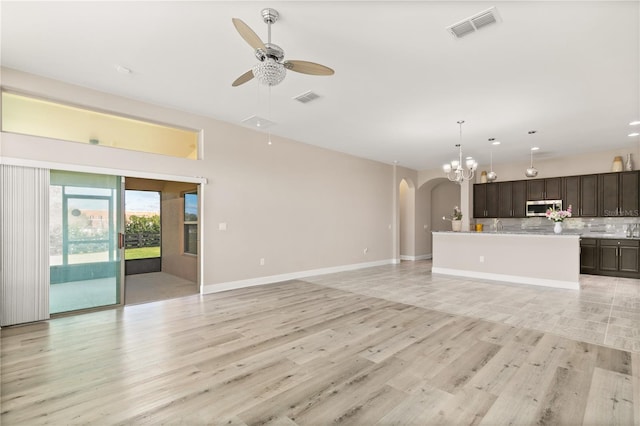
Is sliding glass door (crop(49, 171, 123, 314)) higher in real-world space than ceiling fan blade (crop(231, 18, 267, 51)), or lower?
lower

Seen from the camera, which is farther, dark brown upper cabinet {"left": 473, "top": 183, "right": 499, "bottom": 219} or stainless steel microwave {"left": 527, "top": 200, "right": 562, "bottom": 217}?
dark brown upper cabinet {"left": 473, "top": 183, "right": 499, "bottom": 219}

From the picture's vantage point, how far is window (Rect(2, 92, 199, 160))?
12.3 ft

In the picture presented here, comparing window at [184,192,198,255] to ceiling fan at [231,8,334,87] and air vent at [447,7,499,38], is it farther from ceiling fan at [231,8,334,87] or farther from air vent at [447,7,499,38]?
air vent at [447,7,499,38]

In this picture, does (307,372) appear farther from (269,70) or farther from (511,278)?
(511,278)

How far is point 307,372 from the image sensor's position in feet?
8.33

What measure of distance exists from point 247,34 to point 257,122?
324 cm

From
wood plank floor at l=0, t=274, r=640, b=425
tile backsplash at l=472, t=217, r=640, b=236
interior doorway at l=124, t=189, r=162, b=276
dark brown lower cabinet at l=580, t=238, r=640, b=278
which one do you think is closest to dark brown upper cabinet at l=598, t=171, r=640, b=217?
tile backsplash at l=472, t=217, r=640, b=236

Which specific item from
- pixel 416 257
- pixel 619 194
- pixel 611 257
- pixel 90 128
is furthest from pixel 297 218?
pixel 619 194

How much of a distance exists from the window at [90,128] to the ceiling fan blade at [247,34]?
3272 mm

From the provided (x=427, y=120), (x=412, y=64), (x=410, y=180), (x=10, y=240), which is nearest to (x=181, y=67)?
(x=412, y=64)

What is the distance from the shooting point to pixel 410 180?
9961mm

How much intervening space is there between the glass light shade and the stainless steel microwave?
860 centimetres

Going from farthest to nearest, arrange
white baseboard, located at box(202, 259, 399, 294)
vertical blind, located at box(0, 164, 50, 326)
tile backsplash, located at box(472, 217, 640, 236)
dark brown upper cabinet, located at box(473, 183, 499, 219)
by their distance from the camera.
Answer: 1. dark brown upper cabinet, located at box(473, 183, 499, 219)
2. tile backsplash, located at box(472, 217, 640, 236)
3. white baseboard, located at box(202, 259, 399, 294)
4. vertical blind, located at box(0, 164, 50, 326)

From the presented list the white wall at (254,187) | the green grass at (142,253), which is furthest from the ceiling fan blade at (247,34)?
the green grass at (142,253)
